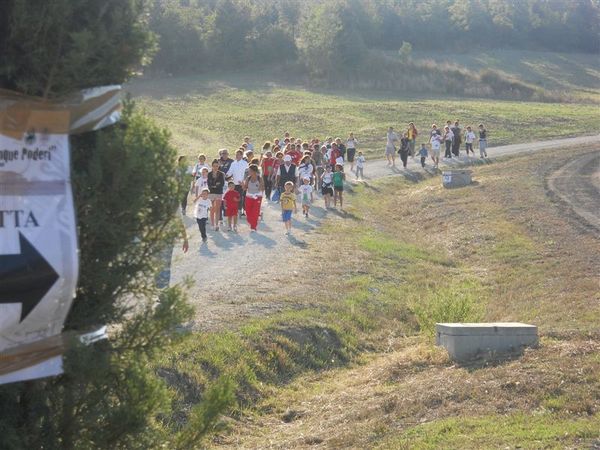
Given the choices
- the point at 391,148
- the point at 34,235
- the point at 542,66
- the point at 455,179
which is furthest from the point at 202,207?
the point at 542,66

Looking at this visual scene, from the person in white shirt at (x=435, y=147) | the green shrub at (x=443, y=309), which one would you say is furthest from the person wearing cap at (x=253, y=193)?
the person in white shirt at (x=435, y=147)

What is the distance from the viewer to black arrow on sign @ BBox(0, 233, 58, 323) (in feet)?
17.7

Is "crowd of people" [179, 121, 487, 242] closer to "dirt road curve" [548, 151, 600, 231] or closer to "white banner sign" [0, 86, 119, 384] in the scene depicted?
"dirt road curve" [548, 151, 600, 231]

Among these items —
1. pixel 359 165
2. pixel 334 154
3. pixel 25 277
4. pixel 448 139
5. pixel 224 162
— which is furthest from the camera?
pixel 448 139

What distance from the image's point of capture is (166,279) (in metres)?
10.7

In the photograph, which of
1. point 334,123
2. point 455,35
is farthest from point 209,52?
point 455,35

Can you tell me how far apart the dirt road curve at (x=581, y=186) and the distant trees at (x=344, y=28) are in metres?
27.1

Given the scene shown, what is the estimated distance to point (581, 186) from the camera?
37.1 meters

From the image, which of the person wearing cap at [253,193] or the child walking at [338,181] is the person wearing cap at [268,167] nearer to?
the child walking at [338,181]

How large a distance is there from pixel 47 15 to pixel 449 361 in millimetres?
9135

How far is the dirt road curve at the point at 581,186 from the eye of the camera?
1213 inches

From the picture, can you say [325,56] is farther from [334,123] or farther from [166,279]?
[166,279]

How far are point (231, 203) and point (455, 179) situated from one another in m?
16.3

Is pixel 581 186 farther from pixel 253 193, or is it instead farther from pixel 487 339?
pixel 487 339
